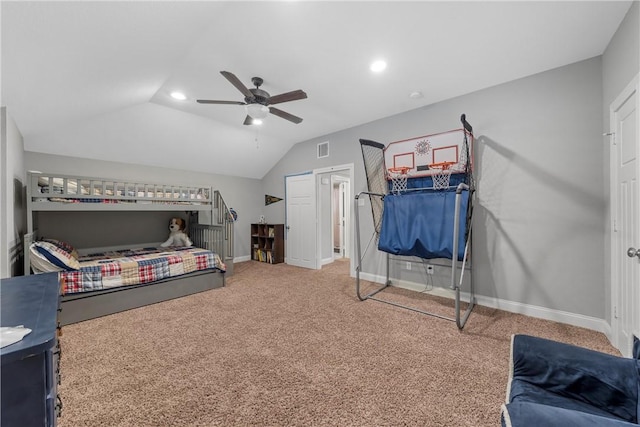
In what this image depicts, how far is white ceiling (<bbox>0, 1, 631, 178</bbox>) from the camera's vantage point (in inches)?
68.3

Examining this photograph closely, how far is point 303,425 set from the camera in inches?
54.2

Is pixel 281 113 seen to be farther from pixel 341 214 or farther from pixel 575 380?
pixel 341 214

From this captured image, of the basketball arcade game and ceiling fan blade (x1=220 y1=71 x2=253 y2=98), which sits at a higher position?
ceiling fan blade (x1=220 y1=71 x2=253 y2=98)

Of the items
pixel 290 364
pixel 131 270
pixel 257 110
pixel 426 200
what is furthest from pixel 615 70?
pixel 131 270

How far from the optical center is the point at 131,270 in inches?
119

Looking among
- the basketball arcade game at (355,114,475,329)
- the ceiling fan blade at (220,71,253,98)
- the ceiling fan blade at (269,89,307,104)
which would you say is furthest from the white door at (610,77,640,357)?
the ceiling fan blade at (220,71,253,98)

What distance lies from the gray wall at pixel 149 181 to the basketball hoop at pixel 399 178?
348 centimetres

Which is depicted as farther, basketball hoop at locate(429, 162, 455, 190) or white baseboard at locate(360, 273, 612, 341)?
basketball hoop at locate(429, 162, 455, 190)

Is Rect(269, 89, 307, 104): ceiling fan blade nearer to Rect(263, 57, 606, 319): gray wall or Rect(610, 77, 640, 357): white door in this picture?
Rect(263, 57, 606, 319): gray wall

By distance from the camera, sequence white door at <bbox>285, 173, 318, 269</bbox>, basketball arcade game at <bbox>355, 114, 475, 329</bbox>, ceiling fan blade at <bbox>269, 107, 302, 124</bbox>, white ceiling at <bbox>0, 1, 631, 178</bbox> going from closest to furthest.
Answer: white ceiling at <bbox>0, 1, 631, 178</bbox>, basketball arcade game at <bbox>355, 114, 475, 329</bbox>, ceiling fan blade at <bbox>269, 107, 302, 124</bbox>, white door at <bbox>285, 173, 318, 269</bbox>

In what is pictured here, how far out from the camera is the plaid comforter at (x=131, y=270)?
2678 mm

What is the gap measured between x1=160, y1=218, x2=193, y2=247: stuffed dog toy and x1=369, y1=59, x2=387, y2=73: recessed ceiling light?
404cm

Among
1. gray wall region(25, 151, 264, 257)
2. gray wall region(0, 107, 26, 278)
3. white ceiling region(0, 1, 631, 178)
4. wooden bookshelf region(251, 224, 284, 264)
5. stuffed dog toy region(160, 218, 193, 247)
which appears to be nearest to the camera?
white ceiling region(0, 1, 631, 178)

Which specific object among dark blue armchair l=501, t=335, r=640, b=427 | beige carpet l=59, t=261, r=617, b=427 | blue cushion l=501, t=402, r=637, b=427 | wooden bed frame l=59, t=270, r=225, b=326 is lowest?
beige carpet l=59, t=261, r=617, b=427
